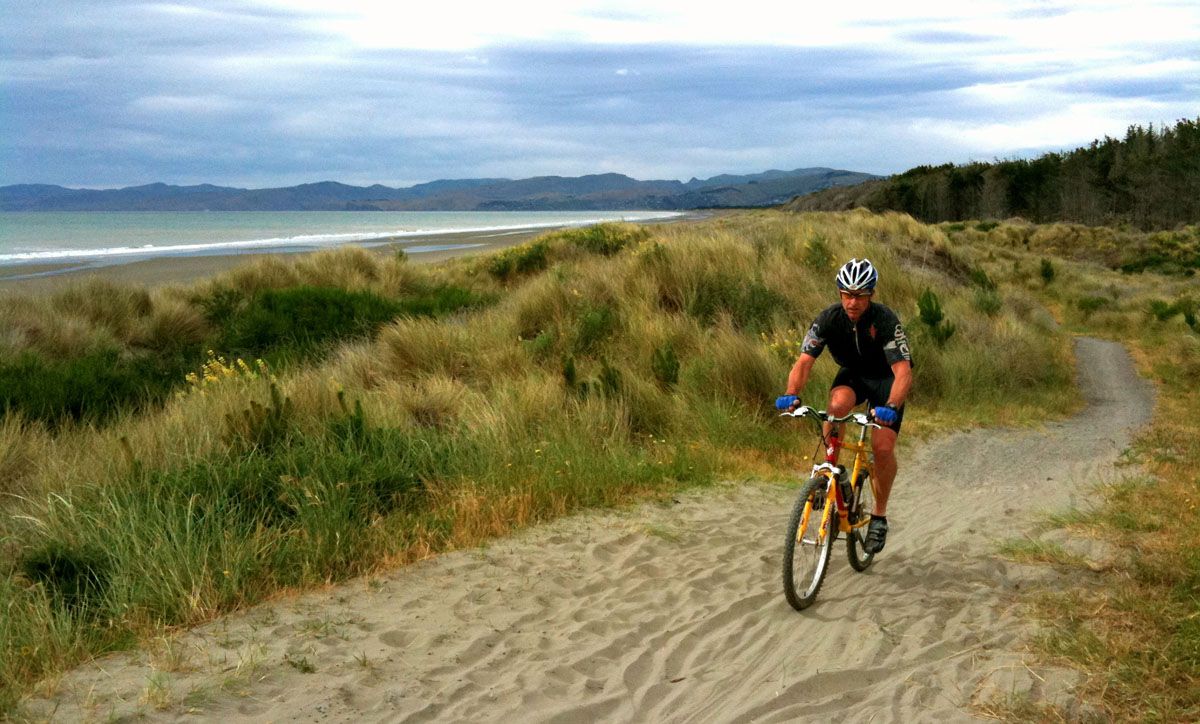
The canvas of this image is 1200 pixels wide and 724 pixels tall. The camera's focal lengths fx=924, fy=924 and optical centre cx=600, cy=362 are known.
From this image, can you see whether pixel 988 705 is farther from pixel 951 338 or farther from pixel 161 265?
pixel 161 265

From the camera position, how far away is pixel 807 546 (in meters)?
5.16

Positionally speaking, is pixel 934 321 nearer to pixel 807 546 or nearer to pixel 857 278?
pixel 857 278

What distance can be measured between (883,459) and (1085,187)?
65142mm

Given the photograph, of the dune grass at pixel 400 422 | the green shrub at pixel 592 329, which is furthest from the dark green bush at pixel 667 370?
the green shrub at pixel 592 329

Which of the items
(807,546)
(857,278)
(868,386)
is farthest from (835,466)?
(857,278)

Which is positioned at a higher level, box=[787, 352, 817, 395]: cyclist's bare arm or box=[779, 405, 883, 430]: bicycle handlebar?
box=[787, 352, 817, 395]: cyclist's bare arm

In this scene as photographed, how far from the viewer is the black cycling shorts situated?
17.7ft

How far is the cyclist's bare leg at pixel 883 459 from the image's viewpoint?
524 cm

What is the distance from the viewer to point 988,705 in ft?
12.7

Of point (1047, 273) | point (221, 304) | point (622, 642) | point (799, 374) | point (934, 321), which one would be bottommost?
point (622, 642)

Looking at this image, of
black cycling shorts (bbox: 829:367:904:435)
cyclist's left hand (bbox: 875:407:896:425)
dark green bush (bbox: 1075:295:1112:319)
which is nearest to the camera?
cyclist's left hand (bbox: 875:407:896:425)

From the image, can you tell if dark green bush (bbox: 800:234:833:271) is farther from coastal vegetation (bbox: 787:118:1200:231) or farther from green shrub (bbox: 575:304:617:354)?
coastal vegetation (bbox: 787:118:1200:231)

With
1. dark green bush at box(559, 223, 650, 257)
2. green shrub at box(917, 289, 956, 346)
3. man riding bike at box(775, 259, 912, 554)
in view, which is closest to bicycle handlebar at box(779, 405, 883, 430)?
man riding bike at box(775, 259, 912, 554)

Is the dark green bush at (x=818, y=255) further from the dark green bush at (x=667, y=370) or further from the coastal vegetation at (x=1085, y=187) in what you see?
the coastal vegetation at (x=1085, y=187)
